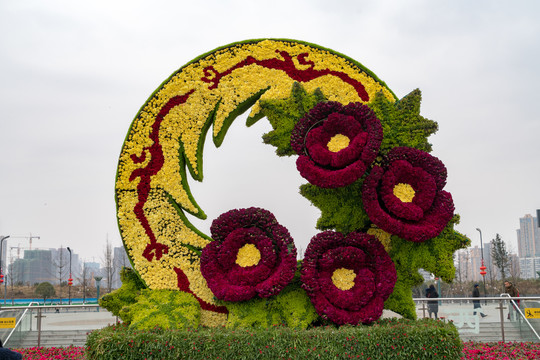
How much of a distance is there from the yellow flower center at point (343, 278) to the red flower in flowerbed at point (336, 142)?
1275 millimetres

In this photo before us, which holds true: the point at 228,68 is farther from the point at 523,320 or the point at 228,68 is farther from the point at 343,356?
the point at 523,320

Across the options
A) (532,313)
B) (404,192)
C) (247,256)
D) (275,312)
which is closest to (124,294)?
(247,256)

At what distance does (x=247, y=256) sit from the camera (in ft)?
24.3

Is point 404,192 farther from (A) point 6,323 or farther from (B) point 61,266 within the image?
(B) point 61,266

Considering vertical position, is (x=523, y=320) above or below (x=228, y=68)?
below

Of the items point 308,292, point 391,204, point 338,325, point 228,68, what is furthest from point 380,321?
point 228,68

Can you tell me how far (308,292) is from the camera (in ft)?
23.8

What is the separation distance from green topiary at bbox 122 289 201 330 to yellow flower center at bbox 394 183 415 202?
11.2ft

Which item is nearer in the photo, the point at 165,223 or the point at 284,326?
the point at 284,326

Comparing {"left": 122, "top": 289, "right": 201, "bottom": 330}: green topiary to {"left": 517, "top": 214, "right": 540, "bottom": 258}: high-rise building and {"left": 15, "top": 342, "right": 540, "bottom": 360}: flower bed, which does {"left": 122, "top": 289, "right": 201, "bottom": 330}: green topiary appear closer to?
{"left": 15, "top": 342, "right": 540, "bottom": 360}: flower bed

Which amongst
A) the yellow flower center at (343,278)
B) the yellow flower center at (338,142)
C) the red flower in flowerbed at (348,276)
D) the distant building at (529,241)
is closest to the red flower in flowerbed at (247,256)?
the red flower in flowerbed at (348,276)

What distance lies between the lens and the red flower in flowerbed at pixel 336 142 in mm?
7230

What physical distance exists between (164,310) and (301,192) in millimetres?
2730

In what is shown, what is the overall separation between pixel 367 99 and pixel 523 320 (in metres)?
5.56
